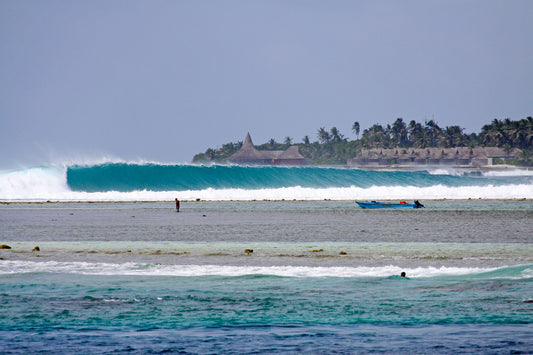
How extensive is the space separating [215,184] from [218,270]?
217 feet

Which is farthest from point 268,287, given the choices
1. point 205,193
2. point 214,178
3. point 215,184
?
point 214,178

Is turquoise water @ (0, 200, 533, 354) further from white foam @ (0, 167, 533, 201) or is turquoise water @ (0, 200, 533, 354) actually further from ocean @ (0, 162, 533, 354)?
white foam @ (0, 167, 533, 201)

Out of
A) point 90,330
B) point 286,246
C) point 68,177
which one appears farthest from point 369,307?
point 68,177

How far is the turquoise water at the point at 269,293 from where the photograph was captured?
11.4m

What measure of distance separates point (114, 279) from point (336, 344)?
8.09 m

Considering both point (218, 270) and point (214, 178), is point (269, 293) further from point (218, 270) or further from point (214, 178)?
point (214, 178)

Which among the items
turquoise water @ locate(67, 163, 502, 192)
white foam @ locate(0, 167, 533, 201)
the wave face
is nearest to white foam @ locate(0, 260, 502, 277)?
white foam @ locate(0, 167, 533, 201)

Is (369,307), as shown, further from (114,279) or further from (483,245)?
(483,245)

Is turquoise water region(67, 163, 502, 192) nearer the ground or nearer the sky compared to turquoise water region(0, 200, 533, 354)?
nearer the sky

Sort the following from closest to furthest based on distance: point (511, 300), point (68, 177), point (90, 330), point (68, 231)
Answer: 1. point (90, 330)
2. point (511, 300)
3. point (68, 231)
4. point (68, 177)

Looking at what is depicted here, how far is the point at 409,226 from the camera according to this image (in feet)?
114

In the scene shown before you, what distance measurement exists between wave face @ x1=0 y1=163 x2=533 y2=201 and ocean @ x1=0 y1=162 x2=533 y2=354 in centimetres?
→ 3645

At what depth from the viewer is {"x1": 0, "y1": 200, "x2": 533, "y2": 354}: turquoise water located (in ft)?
37.5

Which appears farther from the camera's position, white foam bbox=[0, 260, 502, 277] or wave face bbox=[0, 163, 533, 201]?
wave face bbox=[0, 163, 533, 201]
